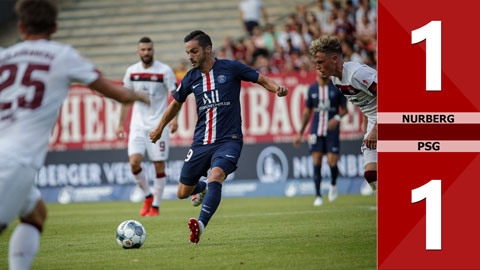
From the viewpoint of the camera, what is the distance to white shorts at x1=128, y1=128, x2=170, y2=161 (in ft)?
42.2

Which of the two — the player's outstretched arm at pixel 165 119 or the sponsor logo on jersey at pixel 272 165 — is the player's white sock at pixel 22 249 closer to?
the player's outstretched arm at pixel 165 119

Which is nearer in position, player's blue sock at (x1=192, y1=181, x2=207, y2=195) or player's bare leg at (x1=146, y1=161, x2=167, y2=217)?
player's blue sock at (x1=192, y1=181, x2=207, y2=195)

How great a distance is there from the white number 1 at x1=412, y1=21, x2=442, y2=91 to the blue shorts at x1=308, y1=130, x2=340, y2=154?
32.7 ft

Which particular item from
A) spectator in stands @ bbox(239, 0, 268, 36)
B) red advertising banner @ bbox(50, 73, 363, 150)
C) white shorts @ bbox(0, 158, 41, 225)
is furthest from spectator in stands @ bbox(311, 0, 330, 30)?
white shorts @ bbox(0, 158, 41, 225)

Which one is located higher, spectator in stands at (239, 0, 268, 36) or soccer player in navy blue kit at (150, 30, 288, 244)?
spectator in stands at (239, 0, 268, 36)

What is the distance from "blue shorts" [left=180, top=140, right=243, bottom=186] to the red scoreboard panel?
343 centimetres

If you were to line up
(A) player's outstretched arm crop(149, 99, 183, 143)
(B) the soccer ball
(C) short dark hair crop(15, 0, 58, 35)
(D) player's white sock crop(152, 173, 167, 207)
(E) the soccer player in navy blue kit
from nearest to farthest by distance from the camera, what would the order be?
(C) short dark hair crop(15, 0, 58, 35)
(B) the soccer ball
(E) the soccer player in navy blue kit
(A) player's outstretched arm crop(149, 99, 183, 143)
(D) player's white sock crop(152, 173, 167, 207)

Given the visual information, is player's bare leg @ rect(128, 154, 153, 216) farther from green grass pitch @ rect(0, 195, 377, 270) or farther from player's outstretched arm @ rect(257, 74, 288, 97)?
player's outstretched arm @ rect(257, 74, 288, 97)

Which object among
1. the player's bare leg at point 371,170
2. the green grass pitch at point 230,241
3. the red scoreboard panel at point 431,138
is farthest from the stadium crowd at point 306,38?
the red scoreboard panel at point 431,138

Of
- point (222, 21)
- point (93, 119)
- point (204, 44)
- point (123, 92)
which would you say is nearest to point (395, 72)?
point (123, 92)

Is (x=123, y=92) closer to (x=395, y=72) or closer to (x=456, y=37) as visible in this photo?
(x=395, y=72)

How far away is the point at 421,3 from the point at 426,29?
0.62 feet

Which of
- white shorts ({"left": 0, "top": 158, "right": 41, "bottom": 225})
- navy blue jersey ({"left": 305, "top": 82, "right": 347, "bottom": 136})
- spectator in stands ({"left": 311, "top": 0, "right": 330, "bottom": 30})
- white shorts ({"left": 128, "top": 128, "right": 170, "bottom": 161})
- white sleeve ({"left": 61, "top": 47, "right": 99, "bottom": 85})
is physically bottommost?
white shorts ({"left": 0, "top": 158, "right": 41, "bottom": 225})

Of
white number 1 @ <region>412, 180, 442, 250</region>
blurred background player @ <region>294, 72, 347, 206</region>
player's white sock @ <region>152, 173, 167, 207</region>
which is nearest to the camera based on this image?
white number 1 @ <region>412, 180, 442, 250</region>
